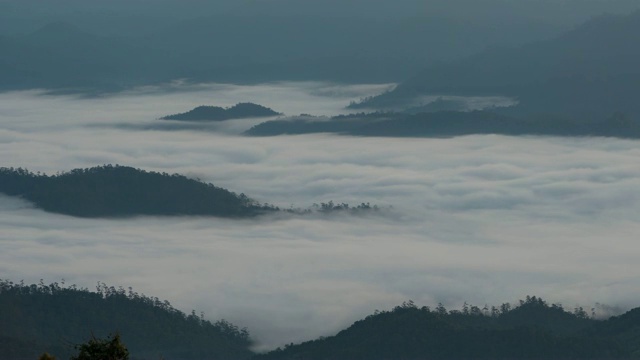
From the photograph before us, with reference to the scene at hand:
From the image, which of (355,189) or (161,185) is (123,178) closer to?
(161,185)

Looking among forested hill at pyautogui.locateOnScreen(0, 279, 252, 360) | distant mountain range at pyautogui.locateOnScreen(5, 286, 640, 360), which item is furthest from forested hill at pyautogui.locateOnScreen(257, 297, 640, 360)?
forested hill at pyautogui.locateOnScreen(0, 279, 252, 360)

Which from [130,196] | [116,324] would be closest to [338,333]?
[116,324]

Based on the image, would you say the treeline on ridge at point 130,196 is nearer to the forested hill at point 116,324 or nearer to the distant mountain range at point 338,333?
the distant mountain range at point 338,333

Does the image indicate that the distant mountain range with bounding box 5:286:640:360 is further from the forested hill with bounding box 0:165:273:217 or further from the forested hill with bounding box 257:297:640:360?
Answer: the forested hill with bounding box 0:165:273:217

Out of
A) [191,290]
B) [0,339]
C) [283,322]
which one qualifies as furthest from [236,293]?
[0,339]

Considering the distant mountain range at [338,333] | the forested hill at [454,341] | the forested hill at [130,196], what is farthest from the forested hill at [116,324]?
the forested hill at [130,196]

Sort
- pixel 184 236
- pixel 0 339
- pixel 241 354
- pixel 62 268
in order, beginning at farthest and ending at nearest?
1. pixel 184 236
2. pixel 62 268
3. pixel 241 354
4. pixel 0 339

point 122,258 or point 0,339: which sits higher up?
point 122,258
